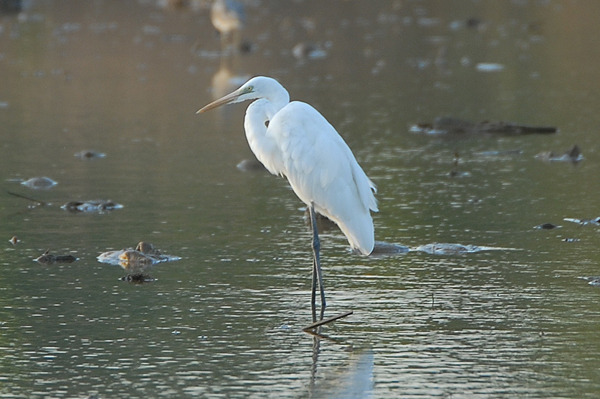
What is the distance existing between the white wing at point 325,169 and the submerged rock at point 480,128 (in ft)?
19.4

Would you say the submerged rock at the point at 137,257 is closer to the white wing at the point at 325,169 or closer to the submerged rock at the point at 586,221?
the white wing at the point at 325,169

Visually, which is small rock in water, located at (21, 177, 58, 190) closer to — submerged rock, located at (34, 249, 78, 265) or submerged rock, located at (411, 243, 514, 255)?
submerged rock, located at (34, 249, 78, 265)

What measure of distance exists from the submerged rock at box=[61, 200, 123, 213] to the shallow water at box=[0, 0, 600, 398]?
0.54 feet

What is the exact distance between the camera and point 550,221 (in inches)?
321

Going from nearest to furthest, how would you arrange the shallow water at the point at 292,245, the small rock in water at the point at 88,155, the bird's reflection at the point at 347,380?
1. the bird's reflection at the point at 347,380
2. the shallow water at the point at 292,245
3. the small rock in water at the point at 88,155

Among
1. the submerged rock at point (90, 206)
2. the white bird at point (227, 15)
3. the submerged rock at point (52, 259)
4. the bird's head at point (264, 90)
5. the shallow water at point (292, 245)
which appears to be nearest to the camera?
the shallow water at point (292, 245)

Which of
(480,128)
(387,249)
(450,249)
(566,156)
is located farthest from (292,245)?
(480,128)

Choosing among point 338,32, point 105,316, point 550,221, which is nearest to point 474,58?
point 338,32

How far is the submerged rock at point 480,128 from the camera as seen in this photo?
39.3 feet

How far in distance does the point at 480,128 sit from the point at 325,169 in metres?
6.04

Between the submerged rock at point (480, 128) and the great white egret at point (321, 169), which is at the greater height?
the submerged rock at point (480, 128)

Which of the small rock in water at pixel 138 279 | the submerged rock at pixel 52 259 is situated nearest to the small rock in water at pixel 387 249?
the small rock in water at pixel 138 279

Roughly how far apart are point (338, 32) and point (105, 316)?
67.5 feet

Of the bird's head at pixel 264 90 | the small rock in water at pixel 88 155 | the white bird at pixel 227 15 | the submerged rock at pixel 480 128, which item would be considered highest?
the white bird at pixel 227 15
